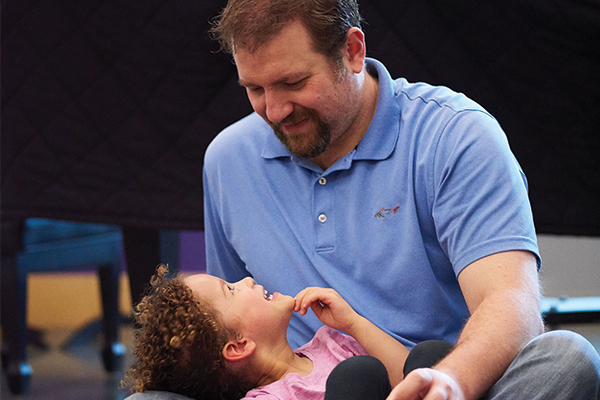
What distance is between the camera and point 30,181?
6.91ft

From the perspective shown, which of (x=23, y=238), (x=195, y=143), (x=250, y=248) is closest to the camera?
(x=250, y=248)

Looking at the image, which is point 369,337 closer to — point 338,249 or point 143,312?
point 338,249

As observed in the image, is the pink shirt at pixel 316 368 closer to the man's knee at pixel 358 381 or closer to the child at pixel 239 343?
the child at pixel 239 343

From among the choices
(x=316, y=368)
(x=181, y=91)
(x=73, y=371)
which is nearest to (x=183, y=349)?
(x=316, y=368)

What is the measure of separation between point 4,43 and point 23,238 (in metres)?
0.65

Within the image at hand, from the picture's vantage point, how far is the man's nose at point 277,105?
141 centimetres

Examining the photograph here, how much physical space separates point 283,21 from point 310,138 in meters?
0.25

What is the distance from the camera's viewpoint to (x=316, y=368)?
1.32 m

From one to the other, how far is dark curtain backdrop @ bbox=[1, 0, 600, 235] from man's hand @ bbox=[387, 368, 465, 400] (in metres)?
1.04

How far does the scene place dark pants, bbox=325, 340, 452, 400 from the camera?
105 cm

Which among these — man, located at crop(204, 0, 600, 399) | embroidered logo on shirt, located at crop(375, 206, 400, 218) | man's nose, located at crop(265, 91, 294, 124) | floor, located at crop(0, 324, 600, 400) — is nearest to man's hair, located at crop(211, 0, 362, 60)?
man, located at crop(204, 0, 600, 399)

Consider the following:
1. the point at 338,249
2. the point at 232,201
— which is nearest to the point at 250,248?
the point at 232,201

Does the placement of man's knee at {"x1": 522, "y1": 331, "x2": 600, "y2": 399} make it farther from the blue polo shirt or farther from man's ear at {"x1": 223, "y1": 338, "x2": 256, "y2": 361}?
man's ear at {"x1": 223, "y1": 338, "x2": 256, "y2": 361}

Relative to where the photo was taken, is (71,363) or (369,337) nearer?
(369,337)
